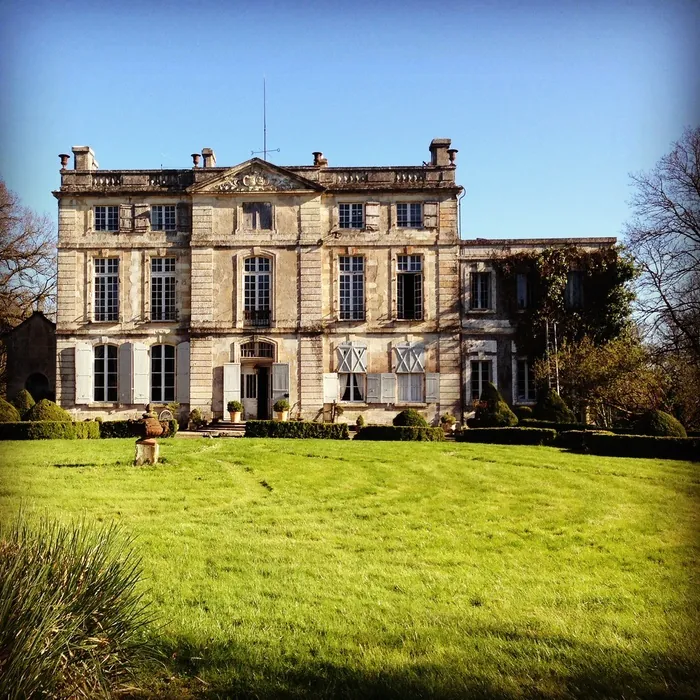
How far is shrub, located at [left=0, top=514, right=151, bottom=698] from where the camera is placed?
11.1 feet

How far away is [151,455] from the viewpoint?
530 inches

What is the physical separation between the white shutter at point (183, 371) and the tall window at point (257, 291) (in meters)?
2.55

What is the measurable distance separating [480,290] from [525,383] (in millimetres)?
3824

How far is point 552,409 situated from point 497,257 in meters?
6.82

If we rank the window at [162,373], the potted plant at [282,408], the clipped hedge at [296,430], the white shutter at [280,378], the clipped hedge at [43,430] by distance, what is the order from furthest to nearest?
1. the window at [162,373]
2. the white shutter at [280,378]
3. the potted plant at [282,408]
4. the clipped hedge at [296,430]
5. the clipped hedge at [43,430]

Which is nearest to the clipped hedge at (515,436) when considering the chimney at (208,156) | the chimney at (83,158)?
the chimney at (208,156)

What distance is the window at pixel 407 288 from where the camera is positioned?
25219 mm

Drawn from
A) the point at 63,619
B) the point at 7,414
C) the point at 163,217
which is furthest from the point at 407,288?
the point at 63,619

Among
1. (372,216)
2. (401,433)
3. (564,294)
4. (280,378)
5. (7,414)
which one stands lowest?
(401,433)

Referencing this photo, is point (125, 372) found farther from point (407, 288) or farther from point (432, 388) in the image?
point (432, 388)

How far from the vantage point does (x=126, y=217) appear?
25.4m

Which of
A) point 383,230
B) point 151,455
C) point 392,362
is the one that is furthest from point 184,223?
point 151,455

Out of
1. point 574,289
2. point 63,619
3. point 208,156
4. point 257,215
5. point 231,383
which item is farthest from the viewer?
point 208,156

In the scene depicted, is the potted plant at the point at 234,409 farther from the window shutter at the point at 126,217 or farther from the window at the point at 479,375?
the window at the point at 479,375
